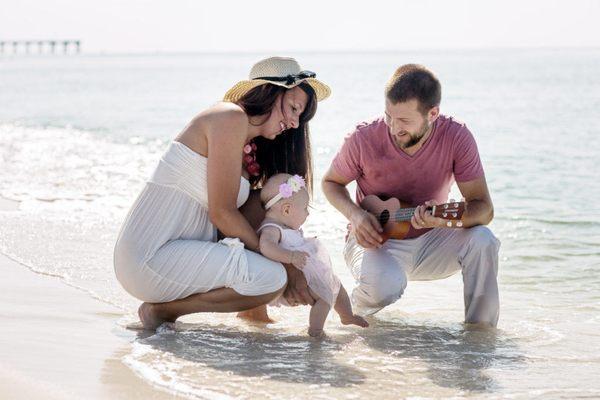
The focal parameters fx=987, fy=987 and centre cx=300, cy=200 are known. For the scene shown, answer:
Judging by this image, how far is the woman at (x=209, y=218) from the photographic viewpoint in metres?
4.62

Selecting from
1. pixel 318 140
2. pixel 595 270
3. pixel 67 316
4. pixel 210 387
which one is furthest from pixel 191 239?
pixel 318 140

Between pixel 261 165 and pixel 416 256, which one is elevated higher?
pixel 261 165

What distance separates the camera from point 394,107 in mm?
4898

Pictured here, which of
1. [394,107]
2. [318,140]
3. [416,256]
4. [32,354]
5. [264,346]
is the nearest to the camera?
[32,354]

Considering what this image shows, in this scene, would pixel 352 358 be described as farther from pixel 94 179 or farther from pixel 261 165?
pixel 94 179

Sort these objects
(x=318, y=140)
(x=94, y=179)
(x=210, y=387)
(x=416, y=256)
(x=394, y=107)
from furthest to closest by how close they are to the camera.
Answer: (x=318, y=140) → (x=94, y=179) → (x=416, y=256) → (x=394, y=107) → (x=210, y=387)

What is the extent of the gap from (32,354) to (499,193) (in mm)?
6994

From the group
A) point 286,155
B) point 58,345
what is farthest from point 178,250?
point 286,155

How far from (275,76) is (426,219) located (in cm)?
102

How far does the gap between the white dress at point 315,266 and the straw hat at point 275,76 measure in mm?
677

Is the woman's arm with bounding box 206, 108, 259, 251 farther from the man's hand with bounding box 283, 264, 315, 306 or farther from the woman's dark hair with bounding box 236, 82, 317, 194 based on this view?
the woman's dark hair with bounding box 236, 82, 317, 194

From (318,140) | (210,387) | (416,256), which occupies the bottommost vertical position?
(210,387)

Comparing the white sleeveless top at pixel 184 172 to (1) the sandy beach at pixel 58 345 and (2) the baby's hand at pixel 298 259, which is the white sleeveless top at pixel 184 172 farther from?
(1) the sandy beach at pixel 58 345

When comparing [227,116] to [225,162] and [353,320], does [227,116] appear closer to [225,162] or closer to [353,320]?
[225,162]
